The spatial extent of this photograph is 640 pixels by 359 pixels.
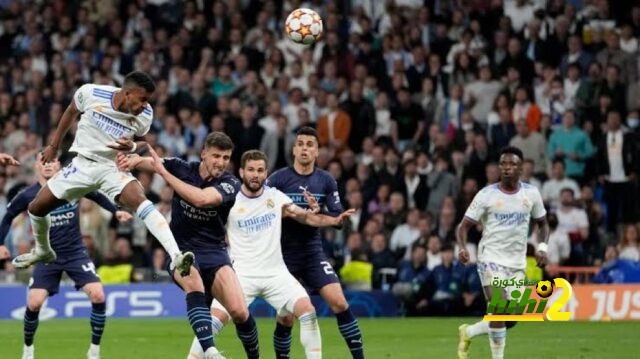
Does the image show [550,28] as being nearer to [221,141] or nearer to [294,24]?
[294,24]

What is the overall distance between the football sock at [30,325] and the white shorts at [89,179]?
2.84 m

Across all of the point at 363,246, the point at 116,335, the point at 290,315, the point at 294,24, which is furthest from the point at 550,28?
the point at 290,315

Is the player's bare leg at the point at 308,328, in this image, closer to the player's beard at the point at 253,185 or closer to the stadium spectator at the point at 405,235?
the player's beard at the point at 253,185

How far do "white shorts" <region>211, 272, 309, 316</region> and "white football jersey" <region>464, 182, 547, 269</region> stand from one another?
269 centimetres

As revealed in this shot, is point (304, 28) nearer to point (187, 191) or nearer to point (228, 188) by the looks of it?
point (228, 188)

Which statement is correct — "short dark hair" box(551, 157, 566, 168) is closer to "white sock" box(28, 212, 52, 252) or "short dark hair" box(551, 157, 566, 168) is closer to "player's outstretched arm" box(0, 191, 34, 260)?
"player's outstretched arm" box(0, 191, 34, 260)

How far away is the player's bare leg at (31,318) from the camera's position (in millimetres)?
14945

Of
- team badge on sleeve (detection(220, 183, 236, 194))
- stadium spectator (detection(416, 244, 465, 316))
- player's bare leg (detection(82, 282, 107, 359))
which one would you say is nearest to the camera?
team badge on sleeve (detection(220, 183, 236, 194))

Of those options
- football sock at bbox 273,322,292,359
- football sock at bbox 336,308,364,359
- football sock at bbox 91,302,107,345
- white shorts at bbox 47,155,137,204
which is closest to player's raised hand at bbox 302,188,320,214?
football sock at bbox 336,308,364,359

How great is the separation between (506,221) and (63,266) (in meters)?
5.14

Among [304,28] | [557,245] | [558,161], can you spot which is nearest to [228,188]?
[304,28]

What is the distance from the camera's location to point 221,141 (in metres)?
12.3

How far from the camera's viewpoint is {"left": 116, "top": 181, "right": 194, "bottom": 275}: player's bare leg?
11773 mm

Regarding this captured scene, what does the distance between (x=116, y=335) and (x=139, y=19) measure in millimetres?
10238
